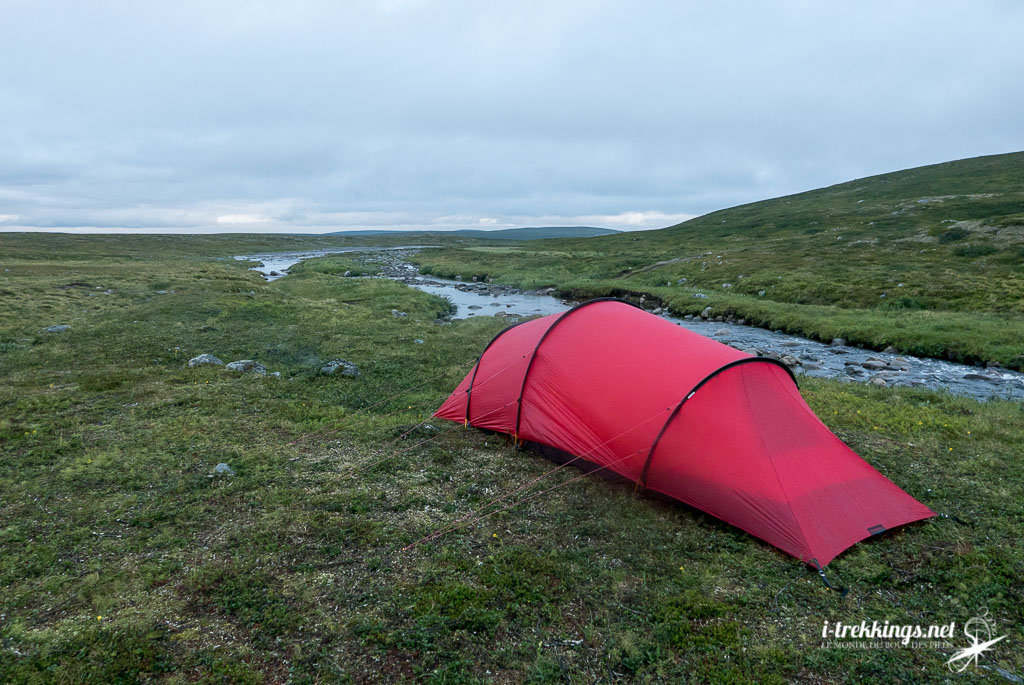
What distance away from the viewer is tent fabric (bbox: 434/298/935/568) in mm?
7637

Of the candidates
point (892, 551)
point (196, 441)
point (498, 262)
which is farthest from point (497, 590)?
point (498, 262)

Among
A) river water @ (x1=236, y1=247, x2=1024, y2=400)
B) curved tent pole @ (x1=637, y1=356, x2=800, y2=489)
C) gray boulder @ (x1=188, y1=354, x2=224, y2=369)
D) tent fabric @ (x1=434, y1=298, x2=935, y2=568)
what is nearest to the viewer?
tent fabric @ (x1=434, y1=298, x2=935, y2=568)

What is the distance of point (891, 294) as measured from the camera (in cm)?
3045

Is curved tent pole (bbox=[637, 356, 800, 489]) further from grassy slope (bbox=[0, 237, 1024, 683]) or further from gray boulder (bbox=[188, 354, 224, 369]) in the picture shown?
gray boulder (bbox=[188, 354, 224, 369])

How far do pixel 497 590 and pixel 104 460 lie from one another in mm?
7838

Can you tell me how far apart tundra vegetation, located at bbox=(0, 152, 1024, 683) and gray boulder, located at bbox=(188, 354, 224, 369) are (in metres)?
0.74

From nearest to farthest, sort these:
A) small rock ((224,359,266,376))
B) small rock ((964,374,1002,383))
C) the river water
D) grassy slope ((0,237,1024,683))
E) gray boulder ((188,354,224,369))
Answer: grassy slope ((0,237,1024,683)) → small rock ((224,359,266,376)) → gray boulder ((188,354,224,369)) → the river water → small rock ((964,374,1002,383))

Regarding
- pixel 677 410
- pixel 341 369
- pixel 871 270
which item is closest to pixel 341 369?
pixel 341 369

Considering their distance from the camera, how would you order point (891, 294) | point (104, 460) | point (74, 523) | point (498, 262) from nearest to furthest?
point (74, 523)
point (104, 460)
point (891, 294)
point (498, 262)

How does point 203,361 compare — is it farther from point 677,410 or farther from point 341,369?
point 677,410

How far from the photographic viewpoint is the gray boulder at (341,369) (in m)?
16.2

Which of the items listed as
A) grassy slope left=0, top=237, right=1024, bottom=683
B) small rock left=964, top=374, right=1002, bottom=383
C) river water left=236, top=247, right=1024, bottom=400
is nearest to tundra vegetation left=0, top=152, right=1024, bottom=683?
grassy slope left=0, top=237, right=1024, bottom=683

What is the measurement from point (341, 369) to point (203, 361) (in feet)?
14.4

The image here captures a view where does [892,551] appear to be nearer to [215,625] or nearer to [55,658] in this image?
[215,625]
